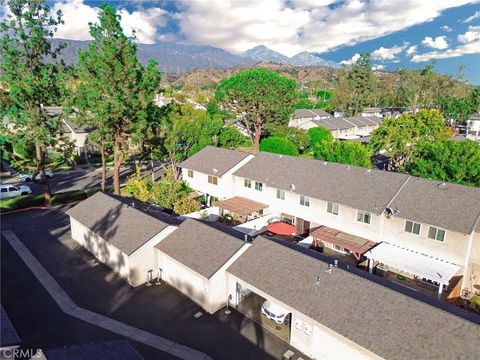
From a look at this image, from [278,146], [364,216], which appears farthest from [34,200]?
[364,216]

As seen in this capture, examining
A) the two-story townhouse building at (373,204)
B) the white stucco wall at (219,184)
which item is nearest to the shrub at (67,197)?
the white stucco wall at (219,184)

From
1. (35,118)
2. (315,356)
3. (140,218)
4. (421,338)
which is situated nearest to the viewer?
(421,338)

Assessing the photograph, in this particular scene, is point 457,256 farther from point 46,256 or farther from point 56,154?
point 56,154

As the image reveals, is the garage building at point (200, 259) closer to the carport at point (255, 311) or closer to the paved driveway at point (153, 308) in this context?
the paved driveway at point (153, 308)

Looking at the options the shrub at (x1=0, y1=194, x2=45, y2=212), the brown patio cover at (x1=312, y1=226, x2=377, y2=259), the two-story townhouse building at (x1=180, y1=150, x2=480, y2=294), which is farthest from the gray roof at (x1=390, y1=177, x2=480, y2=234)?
the shrub at (x1=0, y1=194, x2=45, y2=212)

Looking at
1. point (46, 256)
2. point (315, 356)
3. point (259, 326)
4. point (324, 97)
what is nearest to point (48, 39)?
point (46, 256)

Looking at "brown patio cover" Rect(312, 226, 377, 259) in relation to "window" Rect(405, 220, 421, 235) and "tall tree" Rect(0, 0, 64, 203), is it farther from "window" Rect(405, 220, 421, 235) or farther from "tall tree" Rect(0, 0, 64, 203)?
"tall tree" Rect(0, 0, 64, 203)

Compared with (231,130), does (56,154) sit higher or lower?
lower
